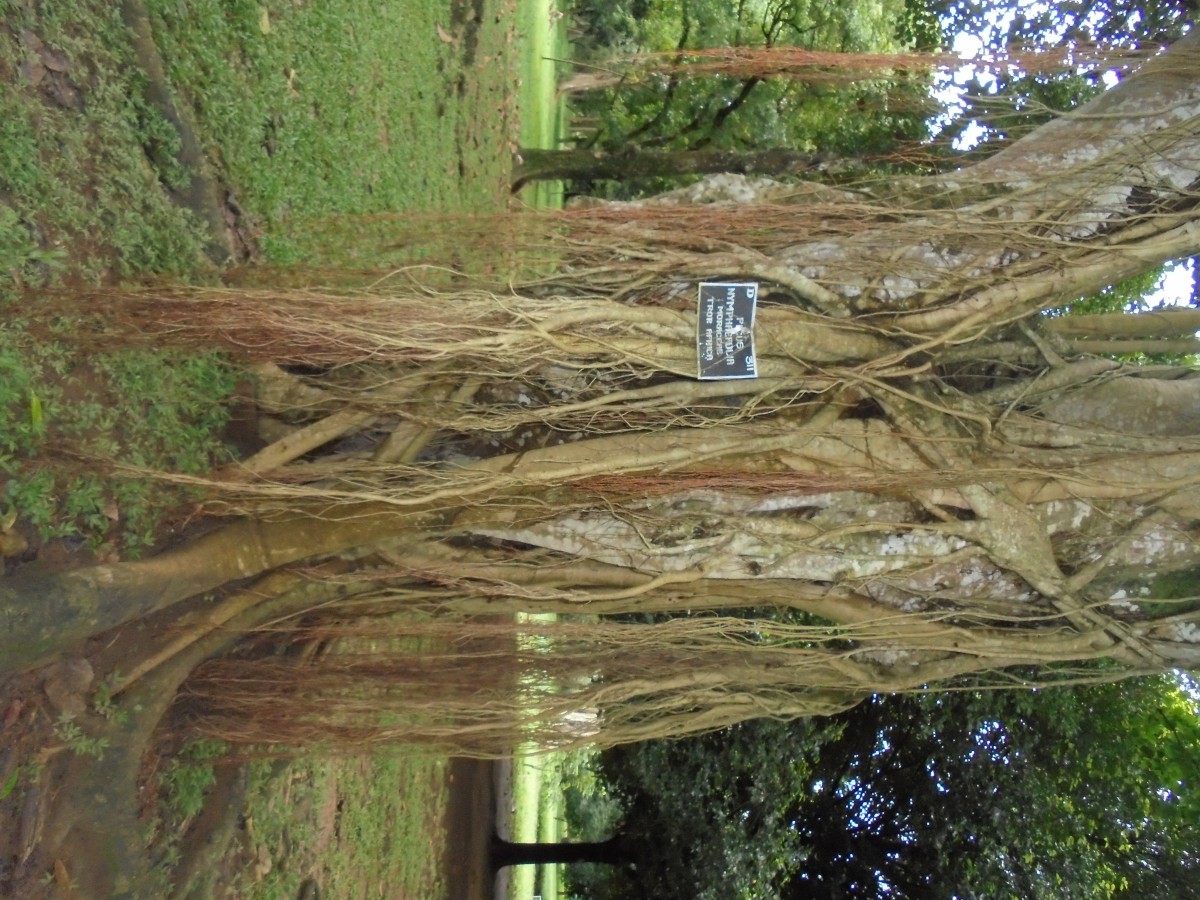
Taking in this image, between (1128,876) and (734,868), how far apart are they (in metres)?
2.60

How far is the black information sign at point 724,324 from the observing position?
3637 millimetres

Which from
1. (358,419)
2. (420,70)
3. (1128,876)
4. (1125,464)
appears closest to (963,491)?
(1125,464)

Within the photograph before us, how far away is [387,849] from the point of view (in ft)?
21.4

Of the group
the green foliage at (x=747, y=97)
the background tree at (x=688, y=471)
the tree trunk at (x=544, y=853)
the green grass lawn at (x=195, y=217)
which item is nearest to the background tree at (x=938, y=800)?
the tree trunk at (x=544, y=853)

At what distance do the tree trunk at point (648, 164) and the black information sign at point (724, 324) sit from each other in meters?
4.20

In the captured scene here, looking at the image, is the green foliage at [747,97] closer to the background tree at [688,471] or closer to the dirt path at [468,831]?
the background tree at [688,471]

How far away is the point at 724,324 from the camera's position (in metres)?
3.64

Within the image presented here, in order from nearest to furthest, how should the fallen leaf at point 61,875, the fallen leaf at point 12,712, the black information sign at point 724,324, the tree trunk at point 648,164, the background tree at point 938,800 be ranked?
the fallen leaf at point 12,712, the fallen leaf at point 61,875, the black information sign at point 724,324, the background tree at point 938,800, the tree trunk at point 648,164

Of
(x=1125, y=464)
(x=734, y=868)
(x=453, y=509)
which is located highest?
(x=1125, y=464)

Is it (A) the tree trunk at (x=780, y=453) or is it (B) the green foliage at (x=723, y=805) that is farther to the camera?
(B) the green foliage at (x=723, y=805)

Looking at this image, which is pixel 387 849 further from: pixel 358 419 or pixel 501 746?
pixel 358 419

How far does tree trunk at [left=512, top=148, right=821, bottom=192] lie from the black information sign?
420cm

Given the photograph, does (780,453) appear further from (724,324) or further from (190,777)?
(190,777)

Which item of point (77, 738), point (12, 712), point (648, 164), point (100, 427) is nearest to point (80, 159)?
point (100, 427)
